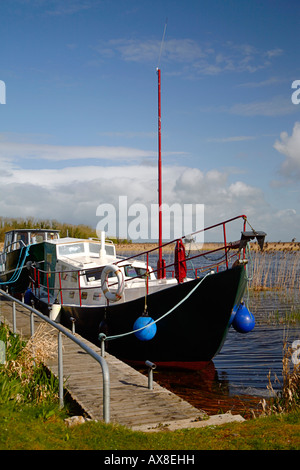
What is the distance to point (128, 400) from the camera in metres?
7.65

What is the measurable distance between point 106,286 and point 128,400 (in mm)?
5243

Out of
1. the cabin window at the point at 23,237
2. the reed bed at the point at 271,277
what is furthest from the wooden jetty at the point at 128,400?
the cabin window at the point at 23,237

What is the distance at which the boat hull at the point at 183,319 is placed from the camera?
11188 millimetres

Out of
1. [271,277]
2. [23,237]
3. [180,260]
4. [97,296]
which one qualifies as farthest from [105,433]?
[271,277]

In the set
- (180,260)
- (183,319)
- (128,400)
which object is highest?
(180,260)

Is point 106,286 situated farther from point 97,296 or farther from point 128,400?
point 128,400

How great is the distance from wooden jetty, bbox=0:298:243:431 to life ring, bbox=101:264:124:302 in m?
2.17

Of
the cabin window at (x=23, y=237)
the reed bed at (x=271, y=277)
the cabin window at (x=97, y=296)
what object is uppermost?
the cabin window at (x=23, y=237)

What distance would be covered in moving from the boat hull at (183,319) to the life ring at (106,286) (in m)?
0.26

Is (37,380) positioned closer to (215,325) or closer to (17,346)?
(17,346)

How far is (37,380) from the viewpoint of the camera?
837cm

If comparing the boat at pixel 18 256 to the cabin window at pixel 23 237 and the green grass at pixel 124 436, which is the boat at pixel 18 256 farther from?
the green grass at pixel 124 436
